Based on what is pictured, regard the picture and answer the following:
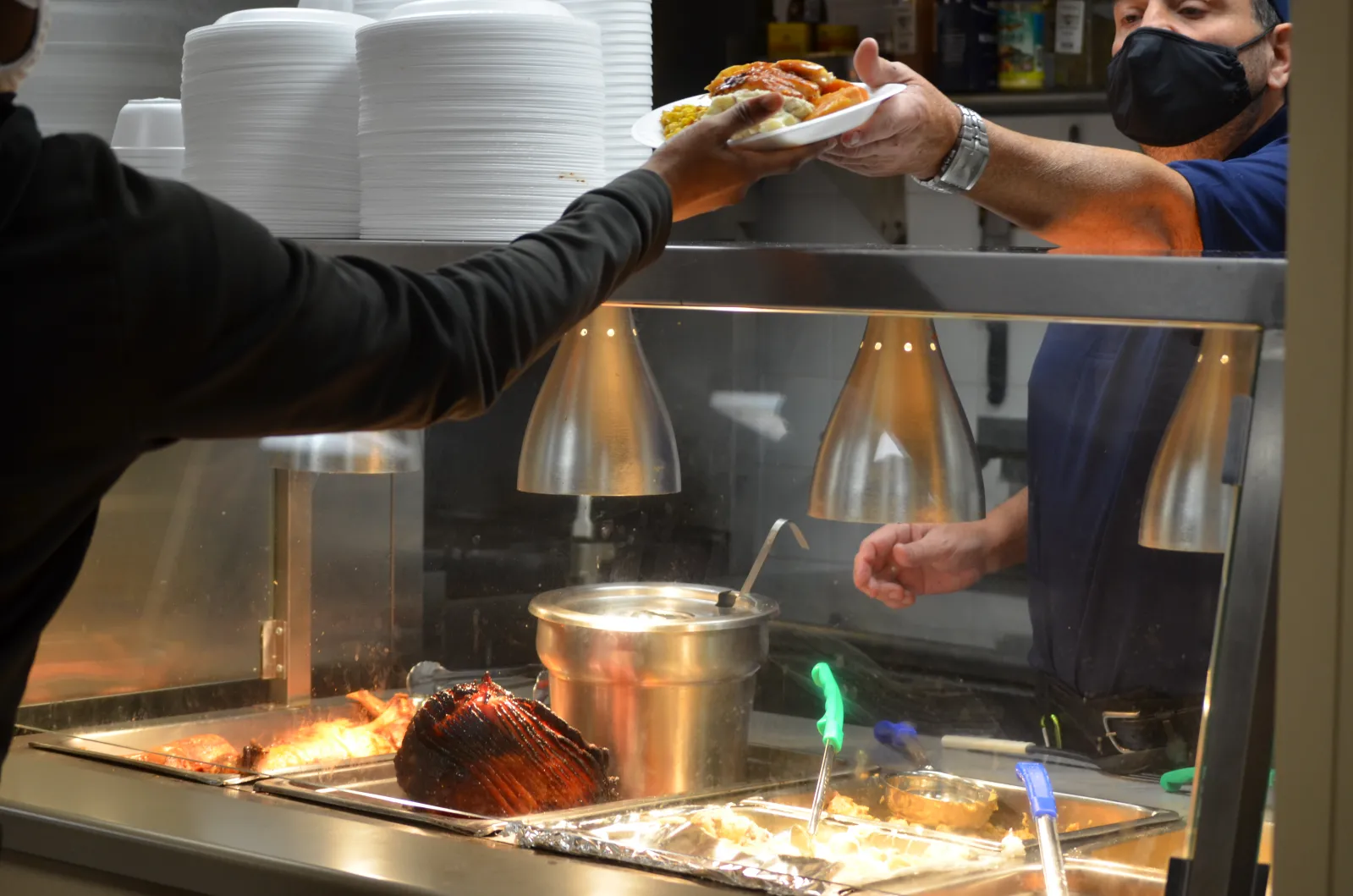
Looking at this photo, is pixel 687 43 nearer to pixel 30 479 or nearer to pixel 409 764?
pixel 409 764

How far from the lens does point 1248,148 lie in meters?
1.76

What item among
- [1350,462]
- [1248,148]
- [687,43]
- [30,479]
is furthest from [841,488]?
[687,43]

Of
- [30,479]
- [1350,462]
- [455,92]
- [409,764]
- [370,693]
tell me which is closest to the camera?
[30,479]

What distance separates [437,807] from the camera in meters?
1.34

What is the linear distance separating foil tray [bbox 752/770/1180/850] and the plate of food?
1.96 ft

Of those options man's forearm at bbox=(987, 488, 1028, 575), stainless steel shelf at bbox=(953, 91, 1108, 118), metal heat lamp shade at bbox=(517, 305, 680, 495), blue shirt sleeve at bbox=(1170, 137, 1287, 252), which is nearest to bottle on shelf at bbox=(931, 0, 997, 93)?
stainless steel shelf at bbox=(953, 91, 1108, 118)

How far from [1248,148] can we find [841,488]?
81 cm

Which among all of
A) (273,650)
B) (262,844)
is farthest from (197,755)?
(262,844)

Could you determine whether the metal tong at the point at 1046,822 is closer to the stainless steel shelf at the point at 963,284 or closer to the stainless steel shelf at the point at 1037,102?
the stainless steel shelf at the point at 963,284

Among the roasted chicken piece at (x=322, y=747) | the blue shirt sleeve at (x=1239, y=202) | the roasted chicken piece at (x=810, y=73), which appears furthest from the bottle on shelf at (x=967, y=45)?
the roasted chicken piece at (x=322, y=747)

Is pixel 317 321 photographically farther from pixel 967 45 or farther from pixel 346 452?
pixel 967 45

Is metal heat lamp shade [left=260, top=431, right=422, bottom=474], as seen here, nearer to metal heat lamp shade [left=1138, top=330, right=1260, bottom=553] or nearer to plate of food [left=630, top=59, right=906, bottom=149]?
plate of food [left=630, top=59, right=906, bottom=149]

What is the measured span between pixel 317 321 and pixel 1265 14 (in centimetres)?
130

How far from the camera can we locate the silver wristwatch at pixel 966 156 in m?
1.30
